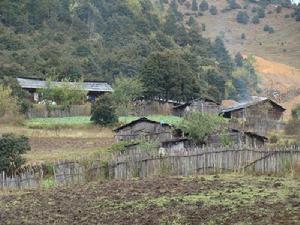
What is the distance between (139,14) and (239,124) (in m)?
61.4

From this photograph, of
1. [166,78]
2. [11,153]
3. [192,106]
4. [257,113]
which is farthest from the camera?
[166,78]

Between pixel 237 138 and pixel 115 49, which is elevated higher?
pixel 115 49

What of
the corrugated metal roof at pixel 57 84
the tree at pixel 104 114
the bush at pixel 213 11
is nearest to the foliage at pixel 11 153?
the tree at pixel 104 114

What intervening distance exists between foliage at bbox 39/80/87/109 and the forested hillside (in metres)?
9.13

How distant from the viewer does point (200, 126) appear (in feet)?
115

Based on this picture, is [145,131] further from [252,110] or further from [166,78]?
[166,78]

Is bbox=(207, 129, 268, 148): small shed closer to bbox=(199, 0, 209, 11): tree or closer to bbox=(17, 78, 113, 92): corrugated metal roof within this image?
bbox=(17, 78, 113, 92): corrugated metal roof

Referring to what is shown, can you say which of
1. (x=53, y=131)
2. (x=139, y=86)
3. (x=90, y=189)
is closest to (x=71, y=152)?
(x=53, y=131)

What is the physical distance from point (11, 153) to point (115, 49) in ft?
205

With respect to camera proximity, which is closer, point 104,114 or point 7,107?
point 104,114

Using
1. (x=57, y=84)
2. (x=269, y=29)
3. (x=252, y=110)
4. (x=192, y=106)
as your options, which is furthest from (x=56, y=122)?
(x=269, y=29)

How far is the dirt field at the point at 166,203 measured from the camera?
16.2 meters

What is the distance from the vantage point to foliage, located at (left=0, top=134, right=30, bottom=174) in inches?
1136

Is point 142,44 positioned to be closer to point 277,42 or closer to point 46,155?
point 277,42
